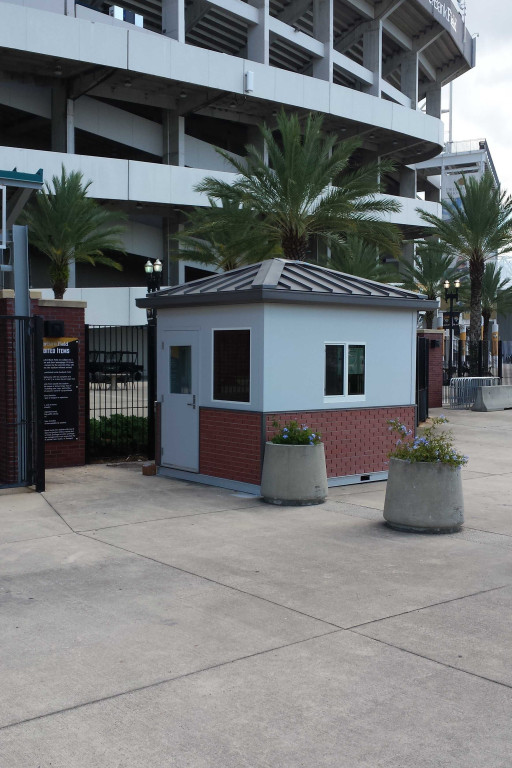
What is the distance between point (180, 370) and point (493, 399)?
54.5 feet

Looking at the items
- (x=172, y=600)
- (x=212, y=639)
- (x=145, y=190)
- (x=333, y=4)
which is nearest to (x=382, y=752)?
(x=212, y=639)

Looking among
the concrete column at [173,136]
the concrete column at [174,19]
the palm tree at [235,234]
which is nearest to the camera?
the palm tree at [235,234]

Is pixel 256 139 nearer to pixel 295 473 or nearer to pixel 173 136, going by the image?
pixel 173 136

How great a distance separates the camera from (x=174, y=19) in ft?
130

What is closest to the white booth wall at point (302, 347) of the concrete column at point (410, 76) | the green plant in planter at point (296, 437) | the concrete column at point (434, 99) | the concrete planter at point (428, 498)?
the green plant in planter at point (296, 437)

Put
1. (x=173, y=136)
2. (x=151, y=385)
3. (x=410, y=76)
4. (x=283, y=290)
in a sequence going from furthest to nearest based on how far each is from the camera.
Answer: (x=410, y=76) → (x=173, y=136) → (x=151, y=385) → (x=283, y=290)

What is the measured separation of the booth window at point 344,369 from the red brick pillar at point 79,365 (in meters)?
4.27

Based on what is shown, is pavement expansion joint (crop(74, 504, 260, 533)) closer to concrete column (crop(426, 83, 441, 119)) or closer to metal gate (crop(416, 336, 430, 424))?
metal gate (crop(416, 336, 430, 424))

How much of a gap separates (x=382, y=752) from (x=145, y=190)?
39.5 metres

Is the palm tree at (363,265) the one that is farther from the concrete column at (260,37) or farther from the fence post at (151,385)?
the fence post at (151,385)

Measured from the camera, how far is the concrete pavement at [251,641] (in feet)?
14.3

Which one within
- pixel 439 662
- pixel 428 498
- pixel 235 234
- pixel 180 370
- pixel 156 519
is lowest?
pixel 439 662

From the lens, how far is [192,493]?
39.1 ft

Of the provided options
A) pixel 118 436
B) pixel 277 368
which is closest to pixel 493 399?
pixel 118 436
